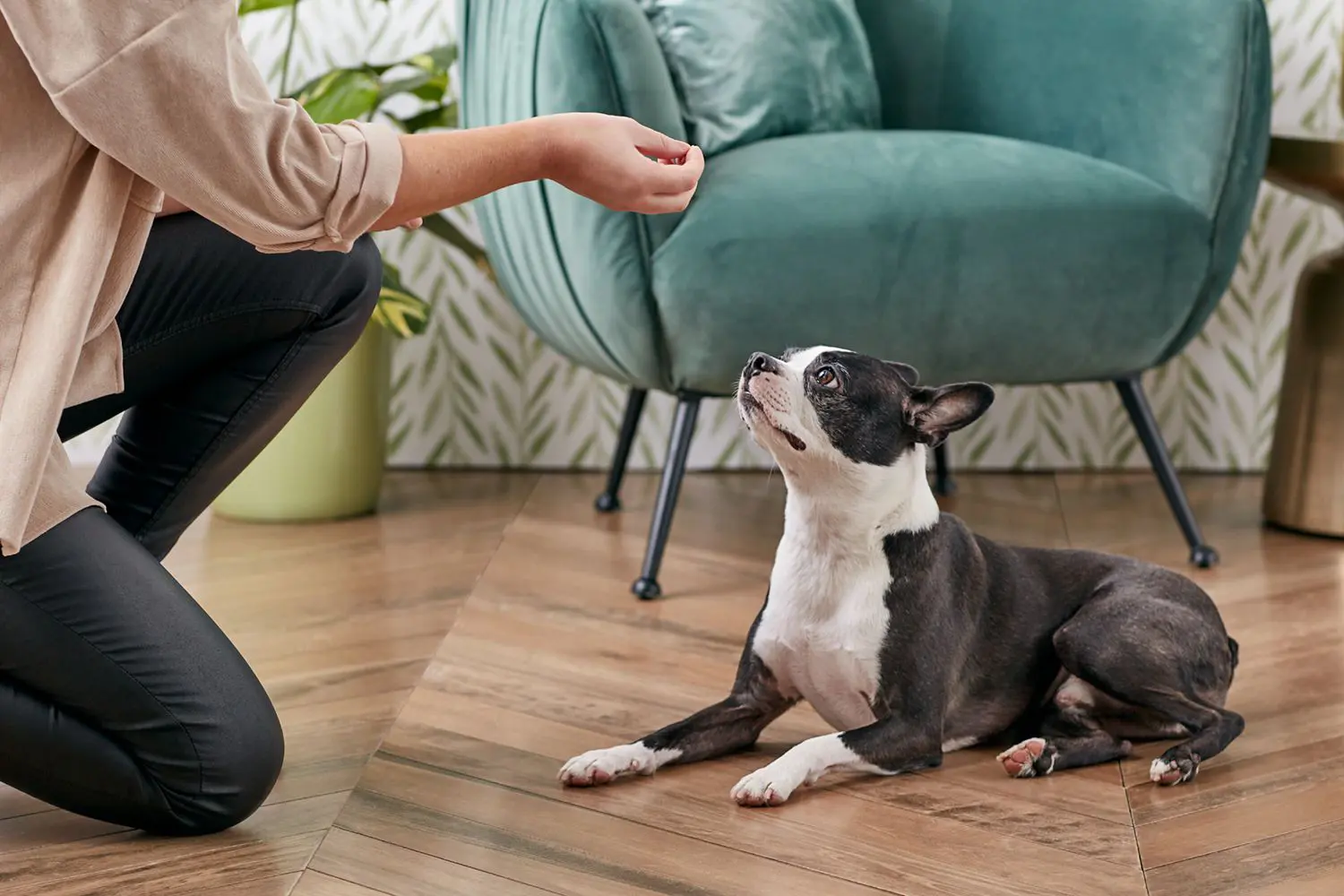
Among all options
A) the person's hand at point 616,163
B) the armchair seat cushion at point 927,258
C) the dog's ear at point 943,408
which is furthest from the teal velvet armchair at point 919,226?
the person's hand at point 616,163

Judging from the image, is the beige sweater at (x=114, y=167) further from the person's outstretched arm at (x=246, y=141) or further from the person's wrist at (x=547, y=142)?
the person's wrist at (x=547, y=142)

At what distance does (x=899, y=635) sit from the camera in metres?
1.45

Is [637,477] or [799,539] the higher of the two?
[799,539]

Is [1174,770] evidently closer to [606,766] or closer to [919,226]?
[606,766]

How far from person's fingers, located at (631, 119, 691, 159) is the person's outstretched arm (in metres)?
0.01

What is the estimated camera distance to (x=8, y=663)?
123cm

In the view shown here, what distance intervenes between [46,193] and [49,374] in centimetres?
14

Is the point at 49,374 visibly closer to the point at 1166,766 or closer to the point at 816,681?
the point at 816,681

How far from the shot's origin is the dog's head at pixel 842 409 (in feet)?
4.76

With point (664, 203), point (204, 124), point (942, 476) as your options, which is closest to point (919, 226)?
point (664, 203)

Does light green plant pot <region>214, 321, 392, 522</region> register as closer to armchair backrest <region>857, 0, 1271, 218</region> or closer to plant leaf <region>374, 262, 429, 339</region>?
plant leaf <region>374, 262, 429, 339</region>

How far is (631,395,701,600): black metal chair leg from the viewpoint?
2156 mm

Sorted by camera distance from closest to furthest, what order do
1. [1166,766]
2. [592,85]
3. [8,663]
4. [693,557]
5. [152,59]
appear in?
[152,59] → [8,663] → [1166,766] → [592,85] → [693,557]

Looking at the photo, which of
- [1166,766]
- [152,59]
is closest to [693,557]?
[1166,766]
